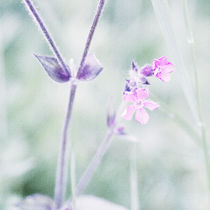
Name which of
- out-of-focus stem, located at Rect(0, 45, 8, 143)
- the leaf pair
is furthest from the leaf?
the leaf pair

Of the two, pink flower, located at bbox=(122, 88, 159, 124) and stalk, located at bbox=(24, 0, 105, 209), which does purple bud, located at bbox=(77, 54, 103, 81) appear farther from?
pink flower, located at bbox=(122, 88, 159, 124)

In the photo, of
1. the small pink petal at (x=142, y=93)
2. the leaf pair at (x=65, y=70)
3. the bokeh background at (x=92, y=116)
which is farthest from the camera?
the bokeh background at (x=92, y=116)

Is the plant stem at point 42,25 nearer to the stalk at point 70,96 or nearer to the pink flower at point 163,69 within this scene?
the stalk at point 70,96

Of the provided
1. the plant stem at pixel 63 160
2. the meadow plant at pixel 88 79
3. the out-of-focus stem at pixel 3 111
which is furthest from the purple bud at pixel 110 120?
the out-of-focus stem at pixel 3 111

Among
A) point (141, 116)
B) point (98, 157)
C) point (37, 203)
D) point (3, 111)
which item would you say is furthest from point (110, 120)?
point (3, 111)

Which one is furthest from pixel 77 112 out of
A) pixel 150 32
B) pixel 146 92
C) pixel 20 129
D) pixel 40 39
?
pixel 146 92

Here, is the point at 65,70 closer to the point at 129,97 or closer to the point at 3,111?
the point at 129,97
